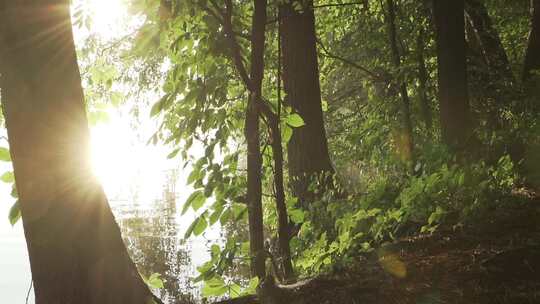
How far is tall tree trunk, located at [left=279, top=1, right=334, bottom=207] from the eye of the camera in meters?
4.97

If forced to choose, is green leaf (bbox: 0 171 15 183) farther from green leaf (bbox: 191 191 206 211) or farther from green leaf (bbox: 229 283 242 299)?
green leaf (bbox: 229 283 242 299)

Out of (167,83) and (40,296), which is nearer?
(40,296)

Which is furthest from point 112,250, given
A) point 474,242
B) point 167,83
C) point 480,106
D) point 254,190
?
point 480,106

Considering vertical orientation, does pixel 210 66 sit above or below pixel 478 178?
above

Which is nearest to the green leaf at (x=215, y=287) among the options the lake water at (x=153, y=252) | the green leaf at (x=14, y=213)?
the green leaf at (x=14, y=213)

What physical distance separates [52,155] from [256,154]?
111 cm

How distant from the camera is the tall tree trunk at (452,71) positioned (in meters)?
5.94

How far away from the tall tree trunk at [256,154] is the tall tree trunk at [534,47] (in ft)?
20.7

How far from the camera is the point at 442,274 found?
2367 millimetres

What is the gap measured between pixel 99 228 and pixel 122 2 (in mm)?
1438

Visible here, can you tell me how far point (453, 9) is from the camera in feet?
20.0

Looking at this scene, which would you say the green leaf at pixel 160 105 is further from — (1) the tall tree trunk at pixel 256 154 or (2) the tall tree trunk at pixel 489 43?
(2) the tall tree trunk at pixel 489 43

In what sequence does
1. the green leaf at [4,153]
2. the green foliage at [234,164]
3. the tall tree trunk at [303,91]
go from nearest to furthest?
the green leaf at [4,153] → the green foliage at [234,164] → the tall tree trunk at [303,91]

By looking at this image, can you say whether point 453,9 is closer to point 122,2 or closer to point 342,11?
point 342,11
